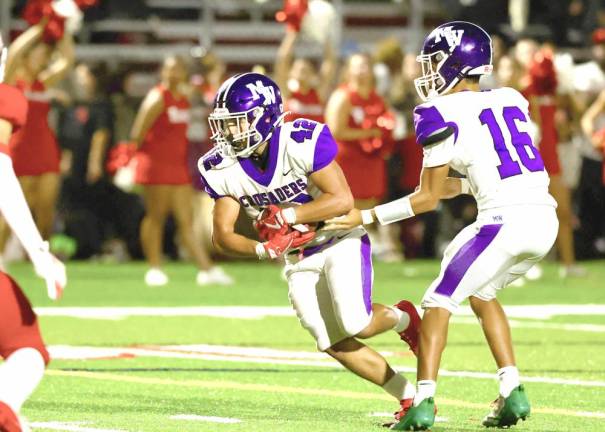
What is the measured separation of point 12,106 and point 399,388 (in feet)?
7.07

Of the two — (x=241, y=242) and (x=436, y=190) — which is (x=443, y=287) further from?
(x=241, y=242)

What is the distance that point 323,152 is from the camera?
640 cm

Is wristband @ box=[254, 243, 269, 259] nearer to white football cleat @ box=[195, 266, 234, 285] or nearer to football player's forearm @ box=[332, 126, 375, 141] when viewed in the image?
football player's forearm @ box=[332, 126, 375, 141]

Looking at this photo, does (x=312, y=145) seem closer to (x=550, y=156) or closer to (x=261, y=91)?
(x=261, y=91)

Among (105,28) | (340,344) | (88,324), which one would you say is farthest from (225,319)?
(105,28)

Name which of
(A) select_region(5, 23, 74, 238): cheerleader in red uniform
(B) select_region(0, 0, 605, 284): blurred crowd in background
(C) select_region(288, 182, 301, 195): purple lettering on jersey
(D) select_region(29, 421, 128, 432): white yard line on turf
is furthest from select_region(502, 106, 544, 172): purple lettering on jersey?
(A) select_region(5, 23, 74, 238): cheerleader in red uniform

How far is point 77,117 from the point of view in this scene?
17594 millimetres

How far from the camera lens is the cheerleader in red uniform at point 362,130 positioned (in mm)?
14070

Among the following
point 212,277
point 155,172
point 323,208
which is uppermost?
point 323,208

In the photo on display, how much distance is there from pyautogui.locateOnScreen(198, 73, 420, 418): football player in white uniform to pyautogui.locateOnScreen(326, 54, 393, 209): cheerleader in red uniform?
749 cm

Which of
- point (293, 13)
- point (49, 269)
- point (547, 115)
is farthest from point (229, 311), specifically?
point (49, 269)

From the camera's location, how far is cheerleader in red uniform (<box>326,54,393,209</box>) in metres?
14.1

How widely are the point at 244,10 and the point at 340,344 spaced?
13.5m

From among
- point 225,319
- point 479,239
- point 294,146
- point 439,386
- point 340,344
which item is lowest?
point 225,319
